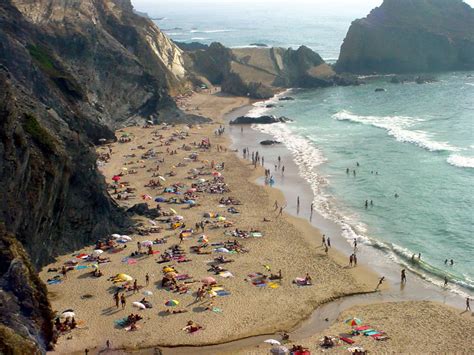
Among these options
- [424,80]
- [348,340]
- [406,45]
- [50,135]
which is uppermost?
[406,45]

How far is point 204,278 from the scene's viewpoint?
31.1 metres

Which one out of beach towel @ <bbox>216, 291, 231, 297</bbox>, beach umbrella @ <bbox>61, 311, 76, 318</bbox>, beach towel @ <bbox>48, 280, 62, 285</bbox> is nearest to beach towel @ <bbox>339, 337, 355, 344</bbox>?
beach towel @ <bbox>216, 291, 231, 297</bbox>

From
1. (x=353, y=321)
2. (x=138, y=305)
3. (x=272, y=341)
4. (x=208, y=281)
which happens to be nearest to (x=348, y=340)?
(x=353, y=321)

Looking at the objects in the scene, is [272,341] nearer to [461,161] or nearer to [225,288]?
[225,288]

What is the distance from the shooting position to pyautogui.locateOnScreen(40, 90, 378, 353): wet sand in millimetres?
25641

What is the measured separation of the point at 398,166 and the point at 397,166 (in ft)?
0.33

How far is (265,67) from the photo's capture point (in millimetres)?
114250

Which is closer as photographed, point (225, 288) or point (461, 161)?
point (225, 288)

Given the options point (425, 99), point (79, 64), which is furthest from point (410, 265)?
point (425, 99)

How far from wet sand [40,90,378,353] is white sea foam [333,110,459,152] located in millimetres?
24076

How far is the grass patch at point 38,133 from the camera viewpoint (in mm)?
30359

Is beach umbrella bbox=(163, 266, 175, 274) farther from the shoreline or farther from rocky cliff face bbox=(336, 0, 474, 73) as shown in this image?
rocky cliff face bbox=(336, 0, 474, 73)

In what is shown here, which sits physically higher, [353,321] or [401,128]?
[401,128]

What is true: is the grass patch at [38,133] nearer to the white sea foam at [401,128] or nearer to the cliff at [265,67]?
the white sea foam at [401,128]
